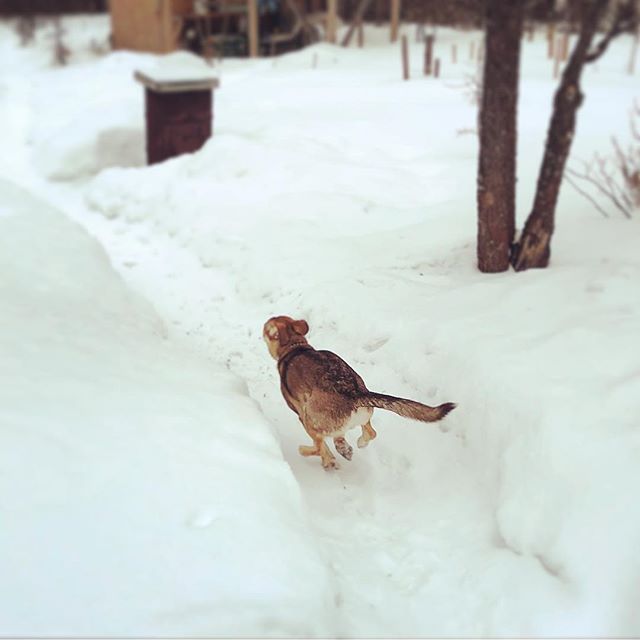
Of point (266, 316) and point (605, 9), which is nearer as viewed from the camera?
point (605, 9)

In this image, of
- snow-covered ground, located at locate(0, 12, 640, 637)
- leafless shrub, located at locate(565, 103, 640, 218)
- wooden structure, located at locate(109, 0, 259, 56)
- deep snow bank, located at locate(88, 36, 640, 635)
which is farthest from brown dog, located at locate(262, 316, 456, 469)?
wooden structure, located at locate(109, 0, 259, 56)

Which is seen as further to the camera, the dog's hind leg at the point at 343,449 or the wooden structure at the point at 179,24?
the wooden structure at the point at 179,24

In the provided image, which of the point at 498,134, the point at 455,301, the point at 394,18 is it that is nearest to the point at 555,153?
the point at 498,134

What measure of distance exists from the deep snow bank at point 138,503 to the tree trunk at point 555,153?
2207 millimetres

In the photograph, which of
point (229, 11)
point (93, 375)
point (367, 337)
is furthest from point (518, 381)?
point (229, 11)

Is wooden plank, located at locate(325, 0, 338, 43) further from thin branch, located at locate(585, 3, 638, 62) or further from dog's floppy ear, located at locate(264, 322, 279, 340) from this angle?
dog's floppy ear, located at locate(264, 322, 279, 340)

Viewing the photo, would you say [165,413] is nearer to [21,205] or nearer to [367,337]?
[367,337]

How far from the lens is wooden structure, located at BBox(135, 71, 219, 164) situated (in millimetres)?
8906

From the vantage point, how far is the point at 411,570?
302 centimetres

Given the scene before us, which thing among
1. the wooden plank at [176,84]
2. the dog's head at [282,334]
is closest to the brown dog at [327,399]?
the dog's head at [282,334]

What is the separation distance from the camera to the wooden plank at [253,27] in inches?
639

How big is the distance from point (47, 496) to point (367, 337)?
103 inches

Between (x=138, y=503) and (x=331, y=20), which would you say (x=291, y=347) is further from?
(x=331, y=20)

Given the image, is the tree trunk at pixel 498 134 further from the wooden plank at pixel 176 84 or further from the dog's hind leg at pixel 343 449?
the wooden plank at pixel 176 84
